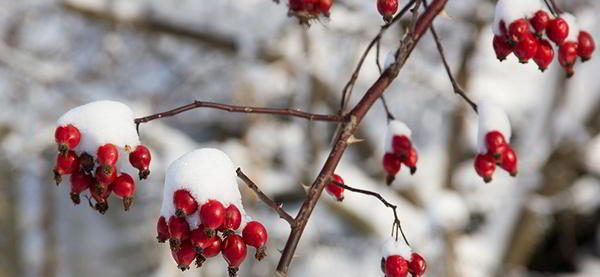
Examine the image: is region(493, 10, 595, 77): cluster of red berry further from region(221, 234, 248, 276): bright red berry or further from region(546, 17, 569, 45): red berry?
region(221, 234, 248, 276): bright red berry

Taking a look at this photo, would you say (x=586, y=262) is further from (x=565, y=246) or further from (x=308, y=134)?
(x=308, y=134)

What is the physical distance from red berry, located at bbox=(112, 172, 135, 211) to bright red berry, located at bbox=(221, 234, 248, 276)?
0.13 m

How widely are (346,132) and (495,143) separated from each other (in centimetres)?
27

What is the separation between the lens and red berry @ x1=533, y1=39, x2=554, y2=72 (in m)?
0.80

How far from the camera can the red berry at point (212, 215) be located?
0.66m

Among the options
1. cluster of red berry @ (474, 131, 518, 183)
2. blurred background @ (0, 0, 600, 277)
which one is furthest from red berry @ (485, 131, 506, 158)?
blurred background @ (0, 0, 600, 277)

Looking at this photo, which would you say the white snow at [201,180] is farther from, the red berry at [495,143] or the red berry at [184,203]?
the red berry at [495,143]

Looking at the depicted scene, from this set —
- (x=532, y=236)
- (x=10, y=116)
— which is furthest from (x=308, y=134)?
(x=10, y=116)

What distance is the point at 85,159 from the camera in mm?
760

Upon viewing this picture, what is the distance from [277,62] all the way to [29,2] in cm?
150

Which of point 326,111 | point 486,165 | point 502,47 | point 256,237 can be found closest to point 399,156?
point 486,165

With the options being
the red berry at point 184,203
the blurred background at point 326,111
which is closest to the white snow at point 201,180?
the red berry at point 184,203

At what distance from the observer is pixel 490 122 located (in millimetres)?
891

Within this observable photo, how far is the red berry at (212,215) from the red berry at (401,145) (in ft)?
1.20
